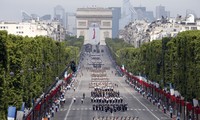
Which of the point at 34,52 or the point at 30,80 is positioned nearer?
the point at 30,80

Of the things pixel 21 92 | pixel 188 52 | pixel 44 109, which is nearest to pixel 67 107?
pixel 44 109

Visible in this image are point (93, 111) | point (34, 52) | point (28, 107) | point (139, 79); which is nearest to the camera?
point (28, 107)

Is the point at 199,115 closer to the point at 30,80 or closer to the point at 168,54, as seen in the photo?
the point at 30,80

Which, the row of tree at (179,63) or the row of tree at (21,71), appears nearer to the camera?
the row of tree at (21,71)

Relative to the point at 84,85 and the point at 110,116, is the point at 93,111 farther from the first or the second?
the point at 84,85

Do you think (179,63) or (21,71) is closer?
(21,71)

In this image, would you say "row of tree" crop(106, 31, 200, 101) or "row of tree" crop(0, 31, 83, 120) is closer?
"row of tree" crop(0, 31, 83, 120)

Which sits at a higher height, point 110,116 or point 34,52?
point 34,52

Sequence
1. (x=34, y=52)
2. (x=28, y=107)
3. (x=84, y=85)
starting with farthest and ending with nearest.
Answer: (x=84, y=85)
(x=34, y=52)
(x=28, y=107)
